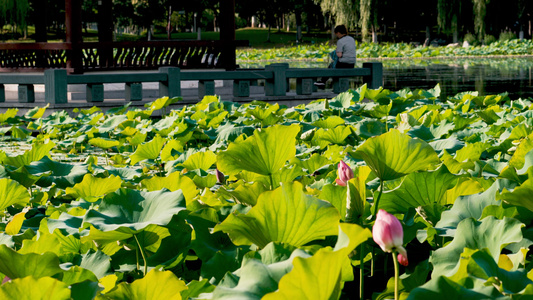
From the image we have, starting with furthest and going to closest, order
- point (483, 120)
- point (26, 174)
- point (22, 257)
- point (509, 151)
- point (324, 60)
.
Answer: point (324, 60) < point (483, 120) < point (509, 151) < point (26, 174) < point (22, 257)

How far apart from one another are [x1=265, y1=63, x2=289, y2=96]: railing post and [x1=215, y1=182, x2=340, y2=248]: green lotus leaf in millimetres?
8552

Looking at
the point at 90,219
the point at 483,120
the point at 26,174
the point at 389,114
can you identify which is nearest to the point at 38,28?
the point at 389,114

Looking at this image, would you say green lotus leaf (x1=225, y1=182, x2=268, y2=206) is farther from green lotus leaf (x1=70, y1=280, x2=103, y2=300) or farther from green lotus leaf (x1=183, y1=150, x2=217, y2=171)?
green lotus leaf (x1=183, y1=150, x2=217, y2=171)

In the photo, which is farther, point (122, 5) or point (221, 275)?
point (122, 5)

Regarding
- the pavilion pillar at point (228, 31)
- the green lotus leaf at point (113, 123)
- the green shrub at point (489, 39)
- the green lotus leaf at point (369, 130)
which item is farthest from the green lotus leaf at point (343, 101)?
the green shrub at point (489, 39)

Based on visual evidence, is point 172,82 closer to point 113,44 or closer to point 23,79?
point 113,44

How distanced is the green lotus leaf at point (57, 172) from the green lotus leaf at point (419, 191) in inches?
60.3

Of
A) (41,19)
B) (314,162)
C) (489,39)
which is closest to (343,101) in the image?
(314,162)

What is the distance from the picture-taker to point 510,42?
31797 mm

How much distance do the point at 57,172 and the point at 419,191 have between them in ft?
5.71

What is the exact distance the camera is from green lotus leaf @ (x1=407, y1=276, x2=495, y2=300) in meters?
1.02

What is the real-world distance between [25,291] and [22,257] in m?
0.25

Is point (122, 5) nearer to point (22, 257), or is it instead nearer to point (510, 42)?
point (510, 42)

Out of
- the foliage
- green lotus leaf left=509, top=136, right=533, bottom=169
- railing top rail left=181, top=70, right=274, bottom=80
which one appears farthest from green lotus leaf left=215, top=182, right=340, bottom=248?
the foliage
